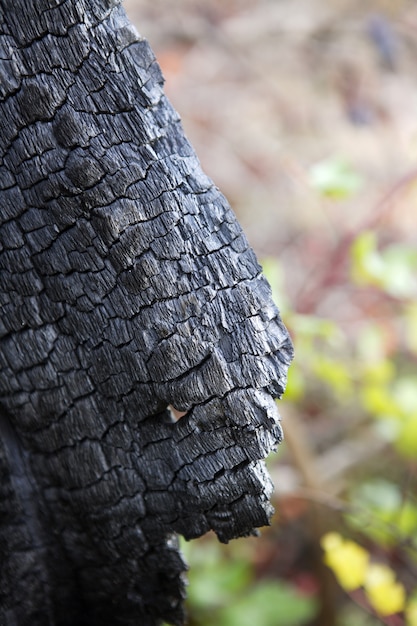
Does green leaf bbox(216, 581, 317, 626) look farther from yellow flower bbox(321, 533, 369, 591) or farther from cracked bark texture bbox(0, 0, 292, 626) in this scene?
cracked bark texture bbox(0, 0, 292, 626)

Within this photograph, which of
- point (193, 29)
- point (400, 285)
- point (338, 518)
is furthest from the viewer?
point (193, 29)

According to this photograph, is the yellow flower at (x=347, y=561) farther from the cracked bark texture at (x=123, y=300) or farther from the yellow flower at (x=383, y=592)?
the cracked bark texture at (x=123, y=300)

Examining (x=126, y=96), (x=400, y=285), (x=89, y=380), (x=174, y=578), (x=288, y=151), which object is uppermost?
(x=288, y=151)

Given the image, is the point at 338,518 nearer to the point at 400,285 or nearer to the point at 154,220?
the point at 400,285

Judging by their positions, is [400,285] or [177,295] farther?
[400,285]

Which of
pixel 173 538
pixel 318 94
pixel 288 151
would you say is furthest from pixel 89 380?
pixel 318 94

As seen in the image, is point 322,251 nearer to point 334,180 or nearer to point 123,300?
point 334,180
